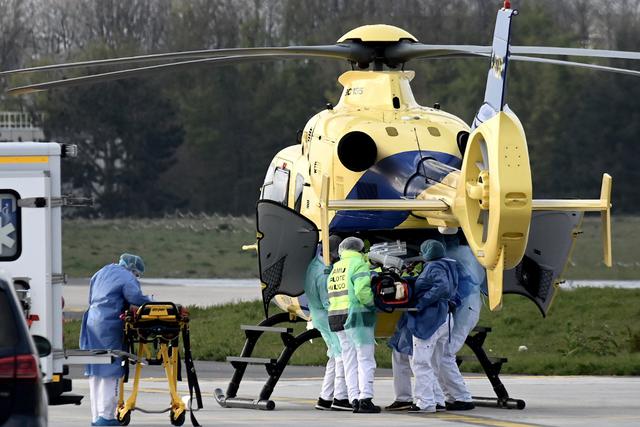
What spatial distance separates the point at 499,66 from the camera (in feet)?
46.3

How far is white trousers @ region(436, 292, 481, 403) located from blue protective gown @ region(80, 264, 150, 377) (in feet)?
10.8

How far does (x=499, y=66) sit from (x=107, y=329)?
4.35m

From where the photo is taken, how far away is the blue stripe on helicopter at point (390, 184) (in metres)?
16.0

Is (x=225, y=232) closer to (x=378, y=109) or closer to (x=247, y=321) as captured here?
(x=247, y=321)

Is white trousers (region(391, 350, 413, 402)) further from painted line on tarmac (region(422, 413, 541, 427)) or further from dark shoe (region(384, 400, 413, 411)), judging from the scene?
painted line on tarmac (region(422, 413, 541, 427))

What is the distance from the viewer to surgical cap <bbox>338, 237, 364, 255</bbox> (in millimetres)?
15891

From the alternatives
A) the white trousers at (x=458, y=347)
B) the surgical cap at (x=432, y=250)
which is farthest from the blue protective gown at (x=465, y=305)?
the surgical cap at (x=432, y=250)

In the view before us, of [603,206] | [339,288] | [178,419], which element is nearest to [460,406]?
[339,288]

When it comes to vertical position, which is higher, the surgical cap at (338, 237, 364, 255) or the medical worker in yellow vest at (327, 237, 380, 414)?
the surgical cap at (338, 237, 364, 255)

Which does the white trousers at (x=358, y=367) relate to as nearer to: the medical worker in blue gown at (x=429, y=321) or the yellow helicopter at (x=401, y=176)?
the medical worker in blue gown at (x=429, y=321)

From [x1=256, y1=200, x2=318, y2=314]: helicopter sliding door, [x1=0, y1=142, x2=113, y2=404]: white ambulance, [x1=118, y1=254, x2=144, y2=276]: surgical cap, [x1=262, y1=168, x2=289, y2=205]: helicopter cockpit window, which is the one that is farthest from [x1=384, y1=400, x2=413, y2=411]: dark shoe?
[x1=0, y1=142, x2=113, y2=404]: white ambulance

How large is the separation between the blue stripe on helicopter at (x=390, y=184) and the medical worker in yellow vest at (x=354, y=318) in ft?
1.44

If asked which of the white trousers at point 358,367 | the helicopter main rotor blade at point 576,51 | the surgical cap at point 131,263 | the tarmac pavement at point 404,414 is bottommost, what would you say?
the tarmac pavement at point 404,414

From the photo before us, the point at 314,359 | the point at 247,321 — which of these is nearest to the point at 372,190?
the point at 314,359
